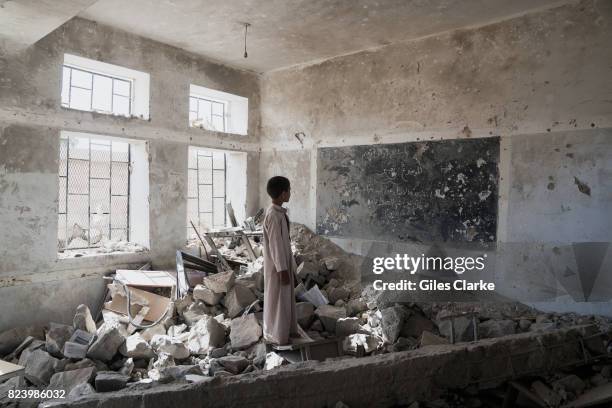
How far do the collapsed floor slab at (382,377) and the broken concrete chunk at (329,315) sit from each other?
163cm

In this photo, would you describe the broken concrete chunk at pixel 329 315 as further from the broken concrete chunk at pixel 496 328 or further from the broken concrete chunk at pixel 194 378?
the broken concrete chunk at pixel 194 378

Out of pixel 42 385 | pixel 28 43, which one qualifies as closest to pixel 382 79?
pixel 28 43

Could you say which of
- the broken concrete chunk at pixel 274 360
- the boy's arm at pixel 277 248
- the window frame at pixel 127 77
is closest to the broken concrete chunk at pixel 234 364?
the broken concrete chunk at pixel 274 360

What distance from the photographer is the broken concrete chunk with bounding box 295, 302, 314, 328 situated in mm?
4570

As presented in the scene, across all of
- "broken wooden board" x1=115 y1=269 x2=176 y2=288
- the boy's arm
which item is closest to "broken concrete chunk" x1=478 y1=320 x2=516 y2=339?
the boy's arm

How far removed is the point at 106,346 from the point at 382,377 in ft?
9.24

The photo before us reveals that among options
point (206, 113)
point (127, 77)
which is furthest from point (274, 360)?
point (206, 113)

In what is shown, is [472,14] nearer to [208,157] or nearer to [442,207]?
[442,207]

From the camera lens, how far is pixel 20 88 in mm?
4711

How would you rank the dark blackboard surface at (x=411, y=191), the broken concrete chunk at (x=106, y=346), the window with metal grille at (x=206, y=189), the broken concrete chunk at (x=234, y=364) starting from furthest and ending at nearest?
the window with metal grille at (x=206, y=189), the dark blackboard surface at (x=411, y=191), the broken concrete chunk at (x=106, y=346), the broken concrete chunk at (x=234, y=364)

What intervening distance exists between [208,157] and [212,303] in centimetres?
316

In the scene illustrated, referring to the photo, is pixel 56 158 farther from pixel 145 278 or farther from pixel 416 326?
pixel 416 326

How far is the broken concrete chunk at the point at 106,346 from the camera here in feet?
13.1

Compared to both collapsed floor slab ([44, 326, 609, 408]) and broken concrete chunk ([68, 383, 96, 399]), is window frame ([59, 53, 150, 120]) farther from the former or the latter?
collapsed floor slab ([44, 326, 609, 408])
